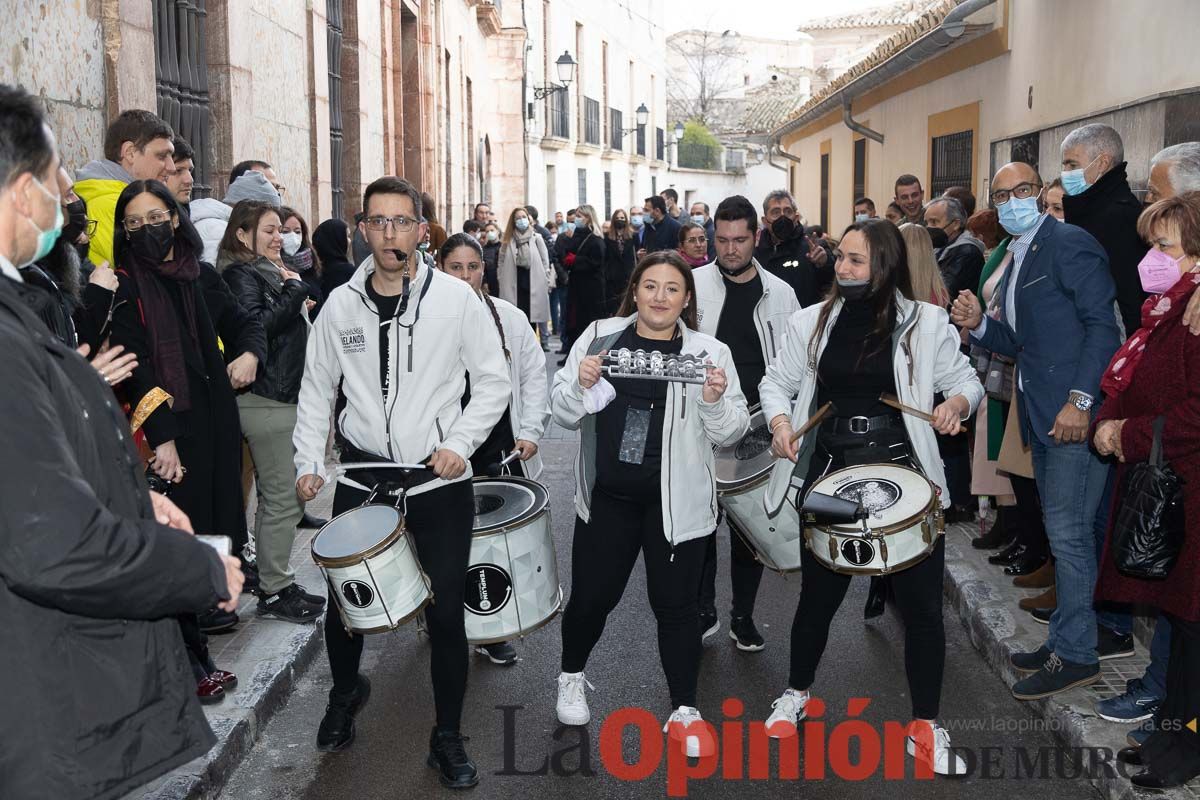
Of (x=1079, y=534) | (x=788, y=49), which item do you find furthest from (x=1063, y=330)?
(x=788, y=49)

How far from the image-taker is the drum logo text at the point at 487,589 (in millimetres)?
4605

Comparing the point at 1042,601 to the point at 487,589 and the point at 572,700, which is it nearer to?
the point at 572,700

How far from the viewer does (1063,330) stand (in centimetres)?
497

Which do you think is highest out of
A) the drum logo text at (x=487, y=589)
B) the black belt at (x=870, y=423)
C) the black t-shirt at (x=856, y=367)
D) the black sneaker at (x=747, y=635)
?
the black t-shirt at (x=856, y=367)

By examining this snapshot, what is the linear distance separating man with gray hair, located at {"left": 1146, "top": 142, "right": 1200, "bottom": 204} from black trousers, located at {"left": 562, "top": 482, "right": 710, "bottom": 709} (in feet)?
7.39

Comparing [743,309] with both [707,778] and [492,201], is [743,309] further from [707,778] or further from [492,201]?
[492,201]

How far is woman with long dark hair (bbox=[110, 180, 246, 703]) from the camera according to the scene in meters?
4.75

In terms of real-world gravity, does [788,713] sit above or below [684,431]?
below

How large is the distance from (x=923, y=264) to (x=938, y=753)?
2.30m

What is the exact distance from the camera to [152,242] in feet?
15.6

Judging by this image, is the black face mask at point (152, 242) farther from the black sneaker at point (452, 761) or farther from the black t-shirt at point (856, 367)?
the black t-shirt at point (856, 367)

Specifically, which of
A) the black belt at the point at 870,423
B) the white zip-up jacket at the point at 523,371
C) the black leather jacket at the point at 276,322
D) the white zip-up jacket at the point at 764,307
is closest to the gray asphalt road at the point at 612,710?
the white zip-up jacket at the point at 523,371

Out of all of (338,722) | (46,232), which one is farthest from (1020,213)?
(46,232)

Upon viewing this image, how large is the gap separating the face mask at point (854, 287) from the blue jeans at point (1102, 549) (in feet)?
4.51
